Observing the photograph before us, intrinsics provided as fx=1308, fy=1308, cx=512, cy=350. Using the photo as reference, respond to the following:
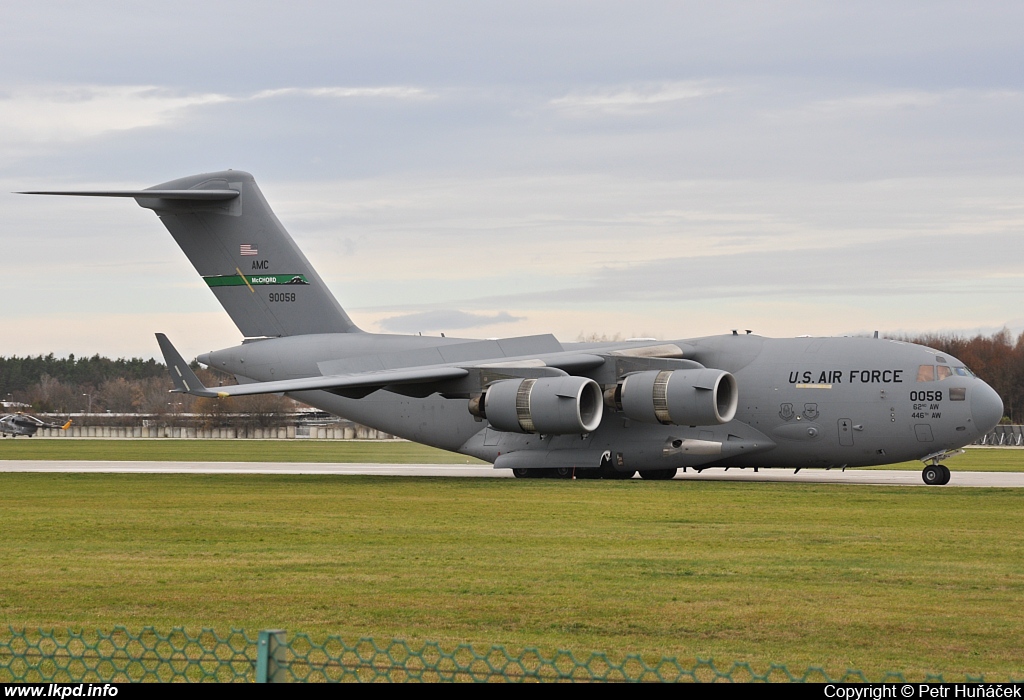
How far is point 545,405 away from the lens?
27.6 m

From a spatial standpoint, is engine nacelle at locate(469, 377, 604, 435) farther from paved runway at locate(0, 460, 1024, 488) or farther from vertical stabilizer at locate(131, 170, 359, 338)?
vertical stabilizer at locate(131, 170, 359, 338)

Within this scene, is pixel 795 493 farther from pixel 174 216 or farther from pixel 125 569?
pixel 174 216

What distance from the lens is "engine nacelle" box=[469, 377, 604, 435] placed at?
27484 millimetres

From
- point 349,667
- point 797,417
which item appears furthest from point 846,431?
point 349,667

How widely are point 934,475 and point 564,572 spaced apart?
16.5 metres

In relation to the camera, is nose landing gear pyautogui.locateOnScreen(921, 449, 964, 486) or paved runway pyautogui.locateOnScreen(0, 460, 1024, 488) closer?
nose landing gear pyautogui.locateOnScreen(921, 449, 964, 486)

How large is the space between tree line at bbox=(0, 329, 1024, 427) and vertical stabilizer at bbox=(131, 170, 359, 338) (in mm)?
35243

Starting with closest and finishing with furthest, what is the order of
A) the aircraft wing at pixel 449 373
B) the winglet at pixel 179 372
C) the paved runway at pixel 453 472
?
the aircraft wing at pixel 449 373 → the winglet at pixel 179 372 → the paved runway at pixel 453 472

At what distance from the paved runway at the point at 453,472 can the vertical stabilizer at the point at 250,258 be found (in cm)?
401

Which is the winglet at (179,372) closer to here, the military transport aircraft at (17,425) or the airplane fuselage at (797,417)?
the airplane fuselage at (797,417)

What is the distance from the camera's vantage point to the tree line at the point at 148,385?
276ft

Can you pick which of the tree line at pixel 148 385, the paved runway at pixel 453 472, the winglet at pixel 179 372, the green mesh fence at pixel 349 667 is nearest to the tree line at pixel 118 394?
the tree line at pixel 148 385

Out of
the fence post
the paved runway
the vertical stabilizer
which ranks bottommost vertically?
the paved runway

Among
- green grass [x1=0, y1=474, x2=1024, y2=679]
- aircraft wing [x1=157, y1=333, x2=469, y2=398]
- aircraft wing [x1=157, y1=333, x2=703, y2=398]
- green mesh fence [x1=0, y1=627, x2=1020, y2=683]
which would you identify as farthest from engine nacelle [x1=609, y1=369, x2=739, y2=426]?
green mesh fence [x1=0, y1=627, x2=1020, y2=683]
